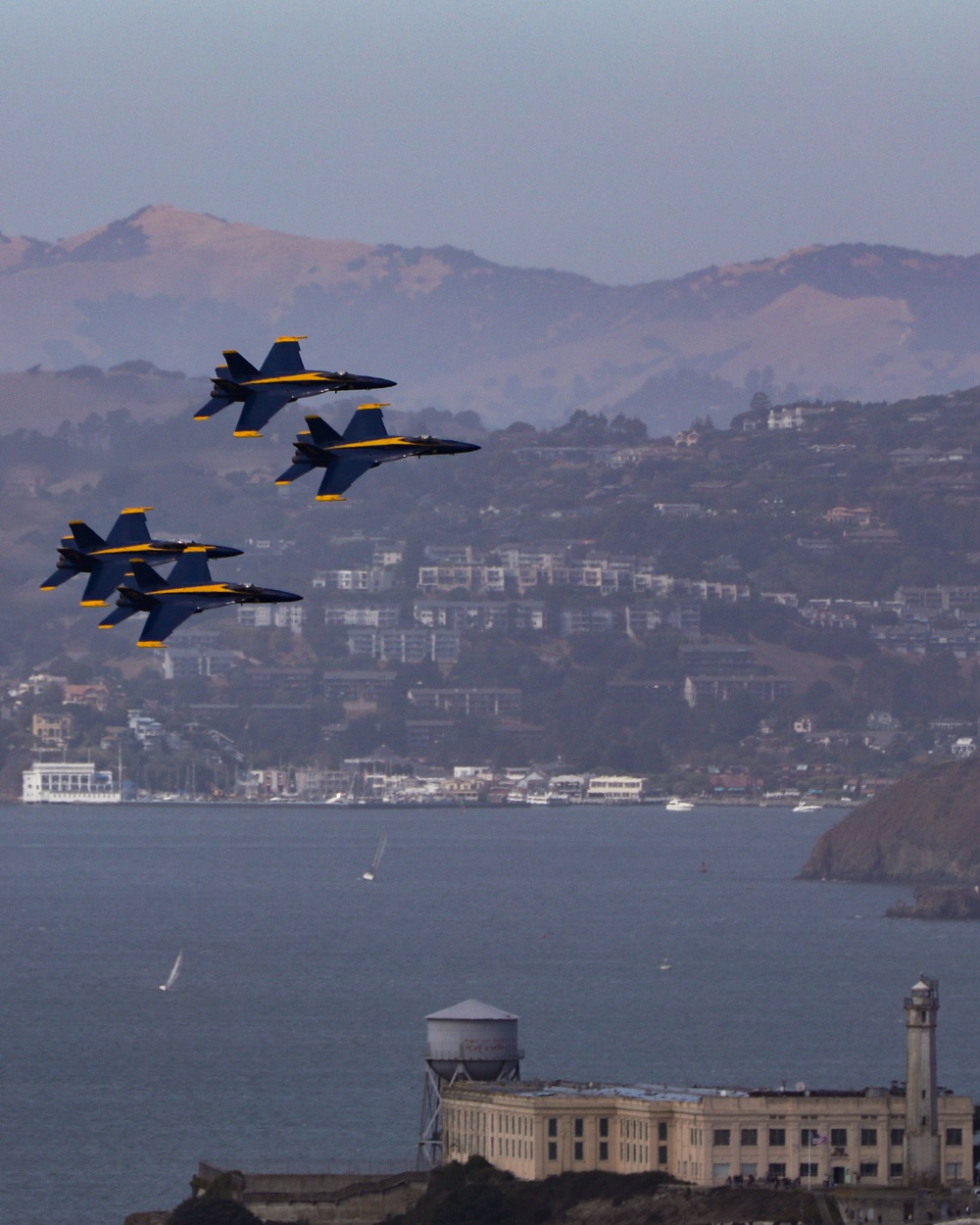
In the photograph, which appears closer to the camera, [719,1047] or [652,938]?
[719,1047]

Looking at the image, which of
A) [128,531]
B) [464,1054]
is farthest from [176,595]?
[464,1054]

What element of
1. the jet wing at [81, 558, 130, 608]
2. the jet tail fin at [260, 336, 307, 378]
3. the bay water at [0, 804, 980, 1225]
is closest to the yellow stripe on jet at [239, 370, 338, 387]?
the jet tail fin at [260, 336, 307, 378]

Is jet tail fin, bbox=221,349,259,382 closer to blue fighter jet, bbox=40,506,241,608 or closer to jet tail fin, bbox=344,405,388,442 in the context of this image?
jet tail fin, bbox=344,405,388,442

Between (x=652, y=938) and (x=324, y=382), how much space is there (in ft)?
279

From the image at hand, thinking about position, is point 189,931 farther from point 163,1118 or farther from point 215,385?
point 215,385

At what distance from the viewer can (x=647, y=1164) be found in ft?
186

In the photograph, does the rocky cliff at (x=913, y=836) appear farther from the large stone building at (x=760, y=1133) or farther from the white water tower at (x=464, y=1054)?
the large stone building at (x=760, y=1133)

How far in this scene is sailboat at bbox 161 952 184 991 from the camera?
111438mm

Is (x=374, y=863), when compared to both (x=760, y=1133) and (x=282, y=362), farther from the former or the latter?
(x=282, y=362)

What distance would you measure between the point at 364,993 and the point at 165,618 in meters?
62.4

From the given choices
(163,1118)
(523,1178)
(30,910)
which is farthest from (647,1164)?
→ (30,910)

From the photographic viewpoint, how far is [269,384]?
48.9 m

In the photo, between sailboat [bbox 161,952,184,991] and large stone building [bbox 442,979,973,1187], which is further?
sailboat [bbox 161,952,184,991]

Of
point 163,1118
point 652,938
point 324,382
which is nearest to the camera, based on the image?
point 324,382
